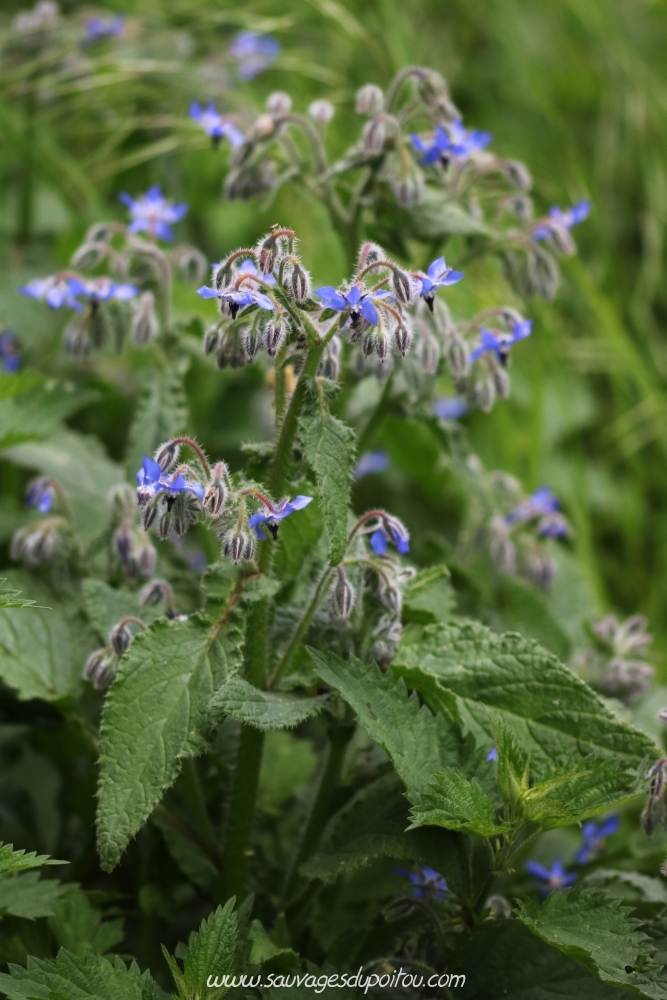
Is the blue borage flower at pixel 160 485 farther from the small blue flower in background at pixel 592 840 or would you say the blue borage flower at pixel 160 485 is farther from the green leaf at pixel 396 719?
the small blue flower in background at pixel 592 840

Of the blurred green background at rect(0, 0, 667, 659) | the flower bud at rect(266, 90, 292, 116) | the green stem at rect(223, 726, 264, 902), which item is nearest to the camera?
the green stem at rect(223, 726, 264, 902)

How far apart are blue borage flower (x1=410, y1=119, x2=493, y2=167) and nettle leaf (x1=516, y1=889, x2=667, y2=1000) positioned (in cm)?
159

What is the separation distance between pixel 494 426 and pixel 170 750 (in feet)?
7.90

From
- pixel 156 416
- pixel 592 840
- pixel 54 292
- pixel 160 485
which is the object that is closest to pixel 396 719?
pixel 160 485

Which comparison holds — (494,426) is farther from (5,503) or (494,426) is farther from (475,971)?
(475,971)

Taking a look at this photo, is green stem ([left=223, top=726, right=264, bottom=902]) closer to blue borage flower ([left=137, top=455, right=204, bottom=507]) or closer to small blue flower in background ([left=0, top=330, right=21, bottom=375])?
blue borage flower ([left=137, top=455, right=204, bottom=507])

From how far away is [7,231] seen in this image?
3.78m

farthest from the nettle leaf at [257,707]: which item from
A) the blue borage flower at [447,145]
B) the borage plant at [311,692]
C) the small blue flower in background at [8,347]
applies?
the small blue flower in background at [8,347]

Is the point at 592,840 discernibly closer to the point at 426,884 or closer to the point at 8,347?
the point at 426,884

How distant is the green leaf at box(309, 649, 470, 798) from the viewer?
1719 millimetres

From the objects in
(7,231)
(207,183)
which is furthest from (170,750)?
(207,183)

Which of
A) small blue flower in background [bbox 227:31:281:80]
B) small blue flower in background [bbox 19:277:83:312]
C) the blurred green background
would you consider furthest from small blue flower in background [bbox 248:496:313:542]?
small blue flower in background [bbox 227:31:281:80]

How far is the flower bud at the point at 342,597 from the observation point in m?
1.83

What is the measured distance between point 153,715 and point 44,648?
65 centimetres
